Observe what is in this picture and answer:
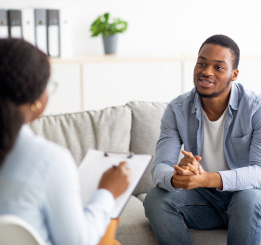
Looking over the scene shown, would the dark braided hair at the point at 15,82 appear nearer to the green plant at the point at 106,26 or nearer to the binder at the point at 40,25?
the binder at the point at 40,25

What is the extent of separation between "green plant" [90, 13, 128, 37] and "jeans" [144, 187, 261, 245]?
1.88m

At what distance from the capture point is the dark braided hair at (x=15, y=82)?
1084mm

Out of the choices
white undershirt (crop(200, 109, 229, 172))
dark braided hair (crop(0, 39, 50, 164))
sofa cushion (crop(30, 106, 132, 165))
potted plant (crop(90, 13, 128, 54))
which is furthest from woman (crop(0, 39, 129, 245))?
potted plant (crop(90, 13, 128, 54))

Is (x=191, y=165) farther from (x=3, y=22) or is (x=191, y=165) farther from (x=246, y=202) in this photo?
(x=3, y=22)

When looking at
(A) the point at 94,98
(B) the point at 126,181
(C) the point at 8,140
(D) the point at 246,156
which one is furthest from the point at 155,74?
(C) the point at 8,140

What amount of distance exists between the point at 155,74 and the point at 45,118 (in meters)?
1.44

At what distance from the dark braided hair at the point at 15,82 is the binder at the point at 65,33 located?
2498 mm

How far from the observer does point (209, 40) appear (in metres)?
2.16

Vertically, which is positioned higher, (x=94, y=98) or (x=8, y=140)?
(x=8, y=140)

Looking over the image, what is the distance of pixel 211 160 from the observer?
83.3 inches

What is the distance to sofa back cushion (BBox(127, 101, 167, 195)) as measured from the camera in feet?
7.84

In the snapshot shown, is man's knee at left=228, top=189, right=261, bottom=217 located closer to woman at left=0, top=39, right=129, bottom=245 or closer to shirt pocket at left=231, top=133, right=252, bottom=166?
→ shirt pocket at left=231, top=133, right=252, bottom=166

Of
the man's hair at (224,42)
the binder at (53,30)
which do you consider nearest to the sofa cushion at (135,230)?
the man's hair at (224,42)

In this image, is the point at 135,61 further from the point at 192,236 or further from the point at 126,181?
the point at 126,181
